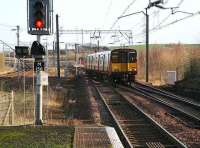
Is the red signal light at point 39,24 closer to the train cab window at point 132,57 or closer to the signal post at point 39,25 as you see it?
the signal post at point 39,25

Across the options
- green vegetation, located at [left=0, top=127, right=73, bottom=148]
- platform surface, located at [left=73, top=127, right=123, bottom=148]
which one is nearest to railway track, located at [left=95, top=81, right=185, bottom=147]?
platform surface, located at [left=73, top=127, right=123, bottom=148]

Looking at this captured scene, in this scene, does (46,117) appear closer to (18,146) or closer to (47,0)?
(47,0)

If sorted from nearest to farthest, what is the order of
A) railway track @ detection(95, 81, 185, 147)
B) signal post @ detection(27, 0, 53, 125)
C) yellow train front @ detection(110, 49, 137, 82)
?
railway track @ detection(95, 81, 185, 147), signal post @ detection(27, 0, 53, 125), yellow train front @ detection(110, 49, 137, 82)

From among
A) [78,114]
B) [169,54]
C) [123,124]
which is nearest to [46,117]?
[78,114]

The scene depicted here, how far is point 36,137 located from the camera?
1377 cm

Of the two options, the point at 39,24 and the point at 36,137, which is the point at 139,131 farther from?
the point at 36,137

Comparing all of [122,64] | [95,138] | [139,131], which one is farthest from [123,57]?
[95,138]

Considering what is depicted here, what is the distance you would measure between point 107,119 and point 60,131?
6.79 m

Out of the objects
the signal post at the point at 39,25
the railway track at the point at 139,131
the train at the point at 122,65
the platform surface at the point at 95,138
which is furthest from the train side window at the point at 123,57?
the platform surface at the point at 95,138

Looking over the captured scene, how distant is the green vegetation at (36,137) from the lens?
12.6 metres

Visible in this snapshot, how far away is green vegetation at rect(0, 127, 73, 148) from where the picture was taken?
12.6m

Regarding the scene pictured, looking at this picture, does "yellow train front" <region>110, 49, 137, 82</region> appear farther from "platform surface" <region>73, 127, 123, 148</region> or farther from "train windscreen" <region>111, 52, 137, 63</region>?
"platform surface" <region>73, 127, 123, 148</region>

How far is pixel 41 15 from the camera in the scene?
16031 mm

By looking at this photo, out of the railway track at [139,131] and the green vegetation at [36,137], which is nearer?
the green vegetation at [36,137]
